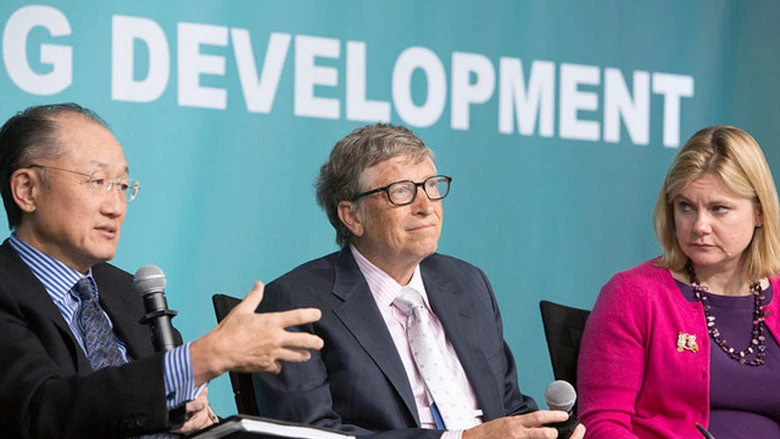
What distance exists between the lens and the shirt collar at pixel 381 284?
10.7 ft

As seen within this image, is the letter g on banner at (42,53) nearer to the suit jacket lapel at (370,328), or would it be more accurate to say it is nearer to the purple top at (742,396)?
the suit jacket lapel at (370,328)

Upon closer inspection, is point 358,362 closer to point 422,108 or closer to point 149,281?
point 149,281

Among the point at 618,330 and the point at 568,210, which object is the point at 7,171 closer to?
the point at 618,330

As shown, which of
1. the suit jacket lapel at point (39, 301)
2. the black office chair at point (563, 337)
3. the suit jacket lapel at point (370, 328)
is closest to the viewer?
the suit jacket lapel at point (39, 301)

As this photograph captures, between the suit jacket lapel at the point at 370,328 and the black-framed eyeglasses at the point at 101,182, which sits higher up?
the black-framed eyeglasses at the point at 101,182

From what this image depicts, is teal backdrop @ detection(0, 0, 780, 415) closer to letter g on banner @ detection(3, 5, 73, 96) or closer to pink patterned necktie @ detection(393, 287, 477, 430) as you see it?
letter g on banner @ detection(3, 5, 73, 96)

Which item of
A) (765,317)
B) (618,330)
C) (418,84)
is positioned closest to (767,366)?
(765,317)

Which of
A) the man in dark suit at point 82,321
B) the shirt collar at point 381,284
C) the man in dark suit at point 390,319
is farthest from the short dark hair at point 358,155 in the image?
the man in dark suit at point 82,321

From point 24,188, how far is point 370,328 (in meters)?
0.97

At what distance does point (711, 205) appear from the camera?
11.3 feet

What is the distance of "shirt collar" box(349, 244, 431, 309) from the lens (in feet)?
10.7

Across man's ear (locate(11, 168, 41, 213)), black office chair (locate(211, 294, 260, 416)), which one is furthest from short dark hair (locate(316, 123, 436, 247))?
man's ear (locate(11, 168, 41, 213))

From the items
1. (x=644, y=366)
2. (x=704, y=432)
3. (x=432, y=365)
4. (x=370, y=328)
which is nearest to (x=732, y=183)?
(x=644, y=366)

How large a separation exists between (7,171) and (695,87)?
3.20 meters
